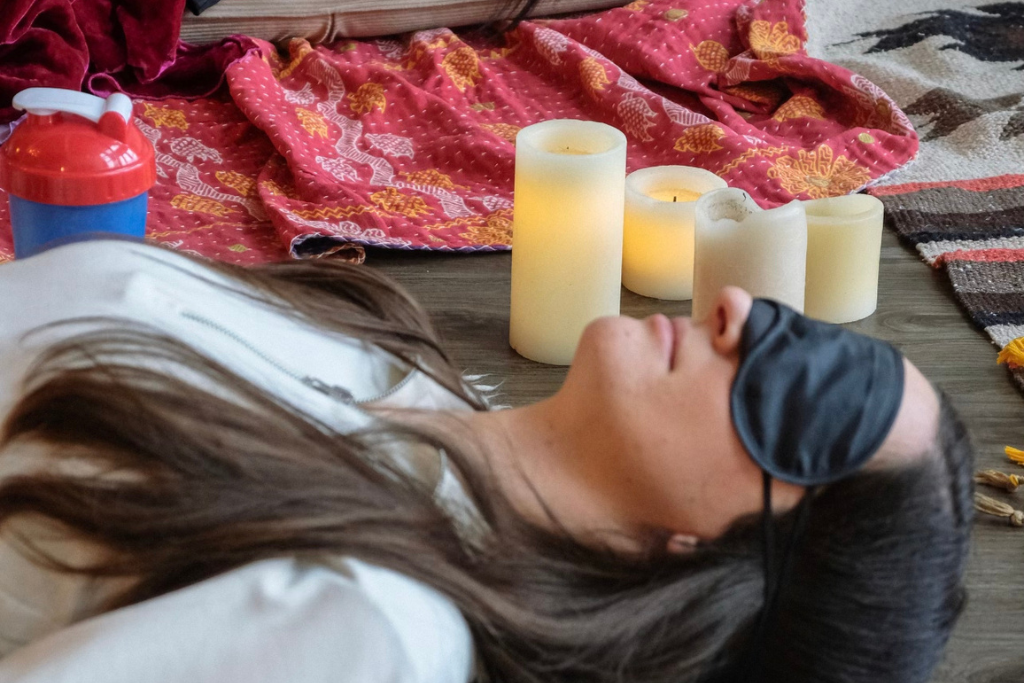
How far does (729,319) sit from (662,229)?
1.76 ft

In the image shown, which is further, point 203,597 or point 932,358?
point 932,358

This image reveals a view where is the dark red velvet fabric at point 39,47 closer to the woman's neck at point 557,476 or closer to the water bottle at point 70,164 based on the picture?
the water bottle at point 70,164

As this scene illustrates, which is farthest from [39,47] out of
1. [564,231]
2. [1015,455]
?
[1015,455]

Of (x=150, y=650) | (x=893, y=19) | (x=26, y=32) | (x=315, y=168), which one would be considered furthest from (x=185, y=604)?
(x=893, y=19)

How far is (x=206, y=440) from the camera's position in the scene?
0.63 metres

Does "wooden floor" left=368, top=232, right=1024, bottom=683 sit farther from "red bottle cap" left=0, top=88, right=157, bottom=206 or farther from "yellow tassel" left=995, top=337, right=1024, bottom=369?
"red bottle cap" left=0, top=88, right=157, bottom=206

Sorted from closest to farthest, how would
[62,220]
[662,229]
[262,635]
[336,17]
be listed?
[262,635] → [62,220] → [662,229] → [336,17]

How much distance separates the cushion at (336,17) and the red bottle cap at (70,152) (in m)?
0.71

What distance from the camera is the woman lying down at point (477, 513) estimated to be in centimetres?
60

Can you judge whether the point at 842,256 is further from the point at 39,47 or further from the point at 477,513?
the point at 39,47

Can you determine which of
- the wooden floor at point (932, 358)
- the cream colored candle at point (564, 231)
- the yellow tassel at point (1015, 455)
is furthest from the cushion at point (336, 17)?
the yellow tassel at point (1015, 455)

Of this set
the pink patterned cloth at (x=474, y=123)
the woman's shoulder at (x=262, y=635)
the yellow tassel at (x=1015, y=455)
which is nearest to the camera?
the woman's shoulder at (x=262, y=635)

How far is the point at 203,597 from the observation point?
0.59m

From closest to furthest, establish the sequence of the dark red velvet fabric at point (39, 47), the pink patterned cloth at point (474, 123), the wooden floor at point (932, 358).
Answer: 1. the wooden floor at point (932, 358)
2. the pink patterned cloth at point (474, 123)
3. the dark red velvet fabric at point (39, 47)
